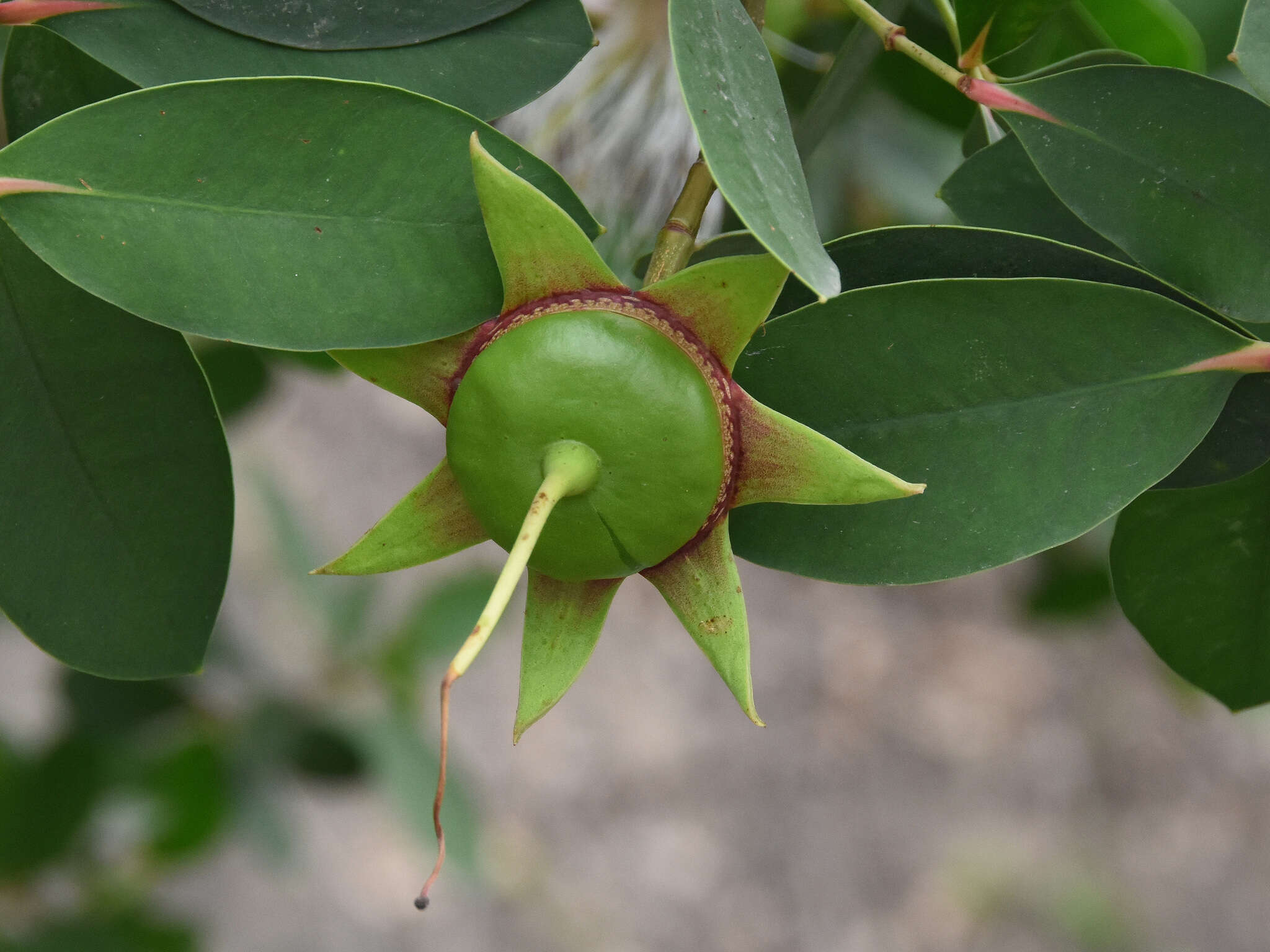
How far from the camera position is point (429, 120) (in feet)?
1.40

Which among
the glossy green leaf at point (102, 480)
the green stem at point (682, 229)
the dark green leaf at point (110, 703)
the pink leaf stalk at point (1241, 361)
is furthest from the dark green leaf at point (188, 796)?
the pink leaf stalk at point (1241, 361)

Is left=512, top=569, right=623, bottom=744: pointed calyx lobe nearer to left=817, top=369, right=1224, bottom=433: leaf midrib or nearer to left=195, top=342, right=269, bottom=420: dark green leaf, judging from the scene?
left=817, top=369, right=1224, bottom=433: leaf midrib

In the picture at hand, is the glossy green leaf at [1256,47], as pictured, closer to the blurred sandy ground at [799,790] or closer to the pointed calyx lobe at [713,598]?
the pointed calyx lobe at [713,598]

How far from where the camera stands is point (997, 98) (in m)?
0.52

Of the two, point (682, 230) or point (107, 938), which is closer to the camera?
point (682, 230)

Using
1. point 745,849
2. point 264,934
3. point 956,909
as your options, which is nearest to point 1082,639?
point 956,909

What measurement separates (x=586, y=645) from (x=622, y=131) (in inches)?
27.7

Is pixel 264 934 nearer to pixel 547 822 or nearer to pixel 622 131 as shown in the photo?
pixel 547 822

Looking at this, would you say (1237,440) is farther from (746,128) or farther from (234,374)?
(234,374)

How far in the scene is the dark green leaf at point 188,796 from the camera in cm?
132

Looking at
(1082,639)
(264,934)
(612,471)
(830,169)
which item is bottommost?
(264,934)

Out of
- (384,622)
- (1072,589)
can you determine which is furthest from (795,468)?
(384,622)

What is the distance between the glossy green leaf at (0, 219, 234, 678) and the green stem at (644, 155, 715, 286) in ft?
0.70

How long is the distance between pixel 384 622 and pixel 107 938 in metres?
0.56
